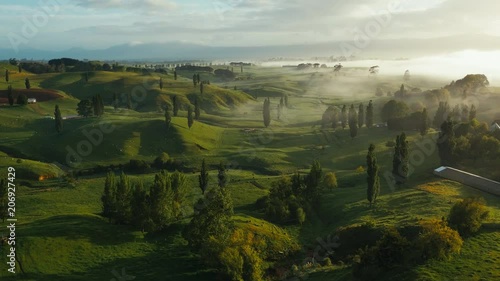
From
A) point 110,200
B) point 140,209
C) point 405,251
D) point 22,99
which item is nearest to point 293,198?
point 140,209

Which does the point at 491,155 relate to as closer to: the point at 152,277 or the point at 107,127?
the point at 152,277

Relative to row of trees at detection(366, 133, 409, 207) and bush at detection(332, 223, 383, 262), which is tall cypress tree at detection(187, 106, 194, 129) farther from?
bush at detection(332, 223, 383, 262)

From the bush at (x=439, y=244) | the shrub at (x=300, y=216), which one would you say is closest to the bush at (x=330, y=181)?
the shrub at (x=300, y=216)

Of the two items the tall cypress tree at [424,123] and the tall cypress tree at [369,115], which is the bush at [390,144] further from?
the tall cypress tree at [369,115]

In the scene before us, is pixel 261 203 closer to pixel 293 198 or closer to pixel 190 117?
pixel 293 198

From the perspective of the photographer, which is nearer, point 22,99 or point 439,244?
point 439,244

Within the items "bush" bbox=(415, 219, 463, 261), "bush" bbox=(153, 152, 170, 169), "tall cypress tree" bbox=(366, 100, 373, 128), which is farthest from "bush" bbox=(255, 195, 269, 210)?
"tall cypress tree" bbox=(366, 100, 373, 128)

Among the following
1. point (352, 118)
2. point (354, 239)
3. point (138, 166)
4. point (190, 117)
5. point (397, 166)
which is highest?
point (352, 118)
